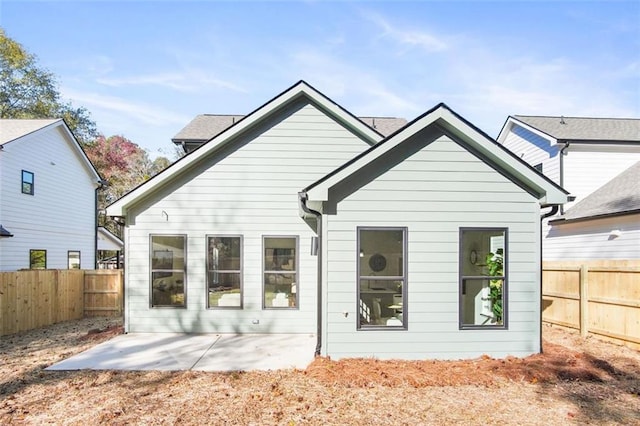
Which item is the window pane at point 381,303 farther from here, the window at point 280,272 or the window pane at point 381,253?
the window at point 280,272

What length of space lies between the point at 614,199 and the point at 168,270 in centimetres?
1344

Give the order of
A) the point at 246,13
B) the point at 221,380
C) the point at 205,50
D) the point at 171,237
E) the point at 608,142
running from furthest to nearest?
the point at 608,142
the point at 205,50
the point at 246,13
the point at 171,237
the point at 221,380

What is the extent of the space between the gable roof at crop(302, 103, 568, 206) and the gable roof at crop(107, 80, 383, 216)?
2.51 metres

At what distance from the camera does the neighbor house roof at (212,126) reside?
1166 centimetres

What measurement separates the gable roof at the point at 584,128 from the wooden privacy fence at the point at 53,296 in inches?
639

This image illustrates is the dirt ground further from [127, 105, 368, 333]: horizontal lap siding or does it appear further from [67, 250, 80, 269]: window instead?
[67, 250, 80, 269]: window

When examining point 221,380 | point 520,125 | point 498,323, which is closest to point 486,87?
point 520,125

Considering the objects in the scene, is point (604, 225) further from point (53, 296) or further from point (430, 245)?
point (53, 296)

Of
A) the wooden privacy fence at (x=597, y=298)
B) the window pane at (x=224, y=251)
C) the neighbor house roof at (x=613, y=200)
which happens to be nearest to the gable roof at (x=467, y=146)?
the wooden privacy fence at (x=597, y=298)

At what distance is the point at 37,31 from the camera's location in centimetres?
1254

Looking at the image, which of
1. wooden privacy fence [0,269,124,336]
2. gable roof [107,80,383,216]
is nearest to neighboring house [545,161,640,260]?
gable roof [107,80,383,216]

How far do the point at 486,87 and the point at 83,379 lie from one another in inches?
658

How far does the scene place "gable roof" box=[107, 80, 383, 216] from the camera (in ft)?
28.7

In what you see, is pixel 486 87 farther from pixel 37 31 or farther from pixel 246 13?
pixel 37 31
